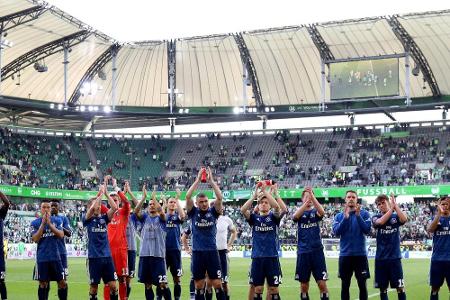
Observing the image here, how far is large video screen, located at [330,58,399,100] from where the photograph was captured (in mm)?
51125

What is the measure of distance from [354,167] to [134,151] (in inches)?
826

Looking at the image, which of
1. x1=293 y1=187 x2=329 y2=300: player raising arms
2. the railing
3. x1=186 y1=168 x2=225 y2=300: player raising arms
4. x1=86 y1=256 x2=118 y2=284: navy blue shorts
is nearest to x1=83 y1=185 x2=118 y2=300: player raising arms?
x1=86 y1=256 x2=118 y2=284: navy blue shorts

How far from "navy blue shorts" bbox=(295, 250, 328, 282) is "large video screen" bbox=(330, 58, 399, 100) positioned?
38587 millimetres

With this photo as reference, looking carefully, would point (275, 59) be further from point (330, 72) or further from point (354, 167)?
point (354, 167)

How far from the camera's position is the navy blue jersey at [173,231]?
1672 cm

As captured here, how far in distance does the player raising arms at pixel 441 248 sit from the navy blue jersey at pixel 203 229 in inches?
166

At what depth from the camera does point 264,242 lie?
44.7ft

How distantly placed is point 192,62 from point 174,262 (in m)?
44.0

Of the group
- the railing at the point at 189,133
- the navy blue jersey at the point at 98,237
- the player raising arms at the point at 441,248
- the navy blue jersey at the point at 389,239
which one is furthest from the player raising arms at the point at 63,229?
the railing at the point at 189,133

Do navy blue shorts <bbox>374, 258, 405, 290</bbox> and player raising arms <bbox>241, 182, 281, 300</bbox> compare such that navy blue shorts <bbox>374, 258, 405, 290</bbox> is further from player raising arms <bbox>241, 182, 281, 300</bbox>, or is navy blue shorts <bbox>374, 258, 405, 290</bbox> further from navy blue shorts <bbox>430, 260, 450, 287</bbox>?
player raising arms <bbox>241, 182, 281, 300</bbox>

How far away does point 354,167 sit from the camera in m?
→ 60.1

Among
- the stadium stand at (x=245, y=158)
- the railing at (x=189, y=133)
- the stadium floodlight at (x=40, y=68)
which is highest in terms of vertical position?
the stadium floodlight at (x=40, y=68)

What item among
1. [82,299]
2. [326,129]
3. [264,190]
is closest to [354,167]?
[326,129]

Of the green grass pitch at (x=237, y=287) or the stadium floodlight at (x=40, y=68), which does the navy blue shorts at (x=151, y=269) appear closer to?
the green grass pitch at (x=237, y=287)
